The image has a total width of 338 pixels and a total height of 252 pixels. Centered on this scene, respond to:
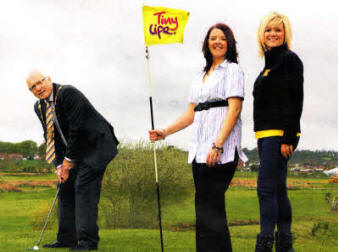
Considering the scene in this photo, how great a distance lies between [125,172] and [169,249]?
21644 millimetres

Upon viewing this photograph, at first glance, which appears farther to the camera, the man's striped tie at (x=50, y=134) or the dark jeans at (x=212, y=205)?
the man's striped tie at (x=50, y=134)

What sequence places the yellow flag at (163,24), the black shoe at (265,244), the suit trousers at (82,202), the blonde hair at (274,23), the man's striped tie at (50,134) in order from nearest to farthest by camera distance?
1. the black shoe at (265,244)
2. the blonde hair at (274,23)
3. the yellow flag at (163,24)
4. the suit trousers at (82,202)
5. the man's striped tie at (50,134)

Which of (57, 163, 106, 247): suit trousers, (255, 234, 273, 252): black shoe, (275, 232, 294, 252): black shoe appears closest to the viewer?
(255, 234, 273, 252): black shoe

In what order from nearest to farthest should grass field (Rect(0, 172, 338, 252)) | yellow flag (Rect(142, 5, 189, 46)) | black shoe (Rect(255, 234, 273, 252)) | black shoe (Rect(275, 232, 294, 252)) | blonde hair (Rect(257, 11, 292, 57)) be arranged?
1. black shoe (Rect(255, 234, 273, 252))
2. blonde hair (Rect(257, 11, 292, 57))
3. black shoe (Rect(275, 232, 294, 252))
4. yellow flag (Rect(142, 5, 189, 46))
5. grass field (Rect(0, 172, 338, 252))

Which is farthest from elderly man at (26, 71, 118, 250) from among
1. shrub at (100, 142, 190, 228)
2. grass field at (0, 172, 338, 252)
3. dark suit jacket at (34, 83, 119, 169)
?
shrub at (100, 142, 190, 228)

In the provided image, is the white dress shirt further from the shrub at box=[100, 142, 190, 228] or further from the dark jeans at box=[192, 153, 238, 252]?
the shrub at box=[100, 142, 190, 228]

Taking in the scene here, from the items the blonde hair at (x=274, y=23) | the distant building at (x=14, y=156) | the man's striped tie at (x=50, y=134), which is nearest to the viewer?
the blonde hair at (x=274, y=23)

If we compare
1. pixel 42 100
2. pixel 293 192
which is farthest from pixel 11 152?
pixel 42 100

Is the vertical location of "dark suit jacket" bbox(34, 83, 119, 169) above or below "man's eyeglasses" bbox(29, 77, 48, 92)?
below

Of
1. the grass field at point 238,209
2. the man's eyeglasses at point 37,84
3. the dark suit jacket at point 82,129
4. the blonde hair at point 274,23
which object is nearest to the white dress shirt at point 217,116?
the blonde hair at point 274,23

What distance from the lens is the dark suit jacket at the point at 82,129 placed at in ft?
19.1

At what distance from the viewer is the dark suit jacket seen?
5.83 metres

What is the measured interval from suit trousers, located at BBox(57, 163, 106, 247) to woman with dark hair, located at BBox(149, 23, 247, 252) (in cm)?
202

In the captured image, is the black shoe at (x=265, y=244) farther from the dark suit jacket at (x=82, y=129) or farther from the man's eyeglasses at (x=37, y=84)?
the man's eyeglasses at (x=37, y=84)
